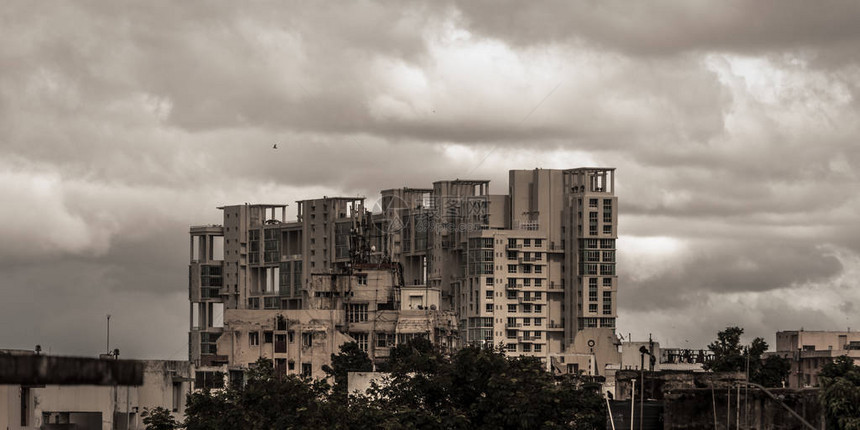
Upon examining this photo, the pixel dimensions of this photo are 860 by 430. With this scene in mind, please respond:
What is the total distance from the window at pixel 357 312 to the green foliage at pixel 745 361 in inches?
1401

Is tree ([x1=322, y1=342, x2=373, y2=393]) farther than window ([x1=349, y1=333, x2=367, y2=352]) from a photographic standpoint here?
No

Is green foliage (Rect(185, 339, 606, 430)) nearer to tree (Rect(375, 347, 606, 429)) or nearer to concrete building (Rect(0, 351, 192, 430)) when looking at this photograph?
tree (Rect(375, 347, 606, 429))

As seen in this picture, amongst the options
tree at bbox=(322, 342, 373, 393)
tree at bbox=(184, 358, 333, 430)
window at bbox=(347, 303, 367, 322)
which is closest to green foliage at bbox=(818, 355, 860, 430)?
tree at bbox=(184, 358, 333, 430)

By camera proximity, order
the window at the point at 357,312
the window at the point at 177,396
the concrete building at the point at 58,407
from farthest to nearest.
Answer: the window at the point at 357,312 < the window at the point at 177,396 < the concrete building at the point at 58,407

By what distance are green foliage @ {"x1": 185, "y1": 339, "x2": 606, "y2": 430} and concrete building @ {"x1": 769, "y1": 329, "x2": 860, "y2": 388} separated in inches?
3131

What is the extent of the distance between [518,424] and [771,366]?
68.4 meters

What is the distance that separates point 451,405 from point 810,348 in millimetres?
104201

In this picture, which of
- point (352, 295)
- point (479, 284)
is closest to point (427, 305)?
point (352, 295)

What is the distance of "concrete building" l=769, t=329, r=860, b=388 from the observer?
125812 mm

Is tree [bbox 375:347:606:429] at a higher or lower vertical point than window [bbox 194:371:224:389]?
higher

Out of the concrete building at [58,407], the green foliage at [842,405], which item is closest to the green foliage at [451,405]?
the concrete building at [58,407]

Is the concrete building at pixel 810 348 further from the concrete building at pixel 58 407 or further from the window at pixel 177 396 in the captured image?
the concrete building at pixel 58 407

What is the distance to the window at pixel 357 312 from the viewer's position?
138 meters

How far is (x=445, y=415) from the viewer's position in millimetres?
44344
